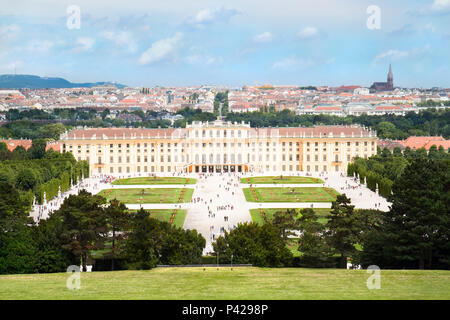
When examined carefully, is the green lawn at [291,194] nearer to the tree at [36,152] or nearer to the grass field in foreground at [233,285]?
the tree at [36,152]

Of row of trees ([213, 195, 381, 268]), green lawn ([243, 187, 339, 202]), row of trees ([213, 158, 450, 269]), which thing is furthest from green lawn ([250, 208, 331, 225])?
row of trees ([213, 158, 450, 269])

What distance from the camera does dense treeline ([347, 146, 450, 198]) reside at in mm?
67125

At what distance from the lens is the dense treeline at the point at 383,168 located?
67125mm

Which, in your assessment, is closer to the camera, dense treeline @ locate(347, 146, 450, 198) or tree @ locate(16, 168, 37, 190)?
tree @ locate(16, 168, 37, 190)

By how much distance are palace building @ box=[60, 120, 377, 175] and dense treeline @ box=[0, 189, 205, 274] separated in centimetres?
5443

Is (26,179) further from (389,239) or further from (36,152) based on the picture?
(389,239)

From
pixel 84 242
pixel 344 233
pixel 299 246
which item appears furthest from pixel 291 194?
pixel 84 242

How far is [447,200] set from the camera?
34.3 m

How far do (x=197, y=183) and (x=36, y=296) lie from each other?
56269 mm

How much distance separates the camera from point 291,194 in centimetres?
6856

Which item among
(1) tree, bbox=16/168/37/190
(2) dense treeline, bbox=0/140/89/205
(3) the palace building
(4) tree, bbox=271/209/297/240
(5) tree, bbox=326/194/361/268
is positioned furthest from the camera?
(3) the palace building

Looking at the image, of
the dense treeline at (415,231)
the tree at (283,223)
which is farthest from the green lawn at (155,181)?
the dense treeline at (415,231)

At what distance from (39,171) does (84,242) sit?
3524 cm

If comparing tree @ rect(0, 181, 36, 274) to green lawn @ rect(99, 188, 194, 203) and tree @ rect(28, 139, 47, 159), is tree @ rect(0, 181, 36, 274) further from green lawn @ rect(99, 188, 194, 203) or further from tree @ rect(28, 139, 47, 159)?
tree @ rect(28, 139, 47, 159)
